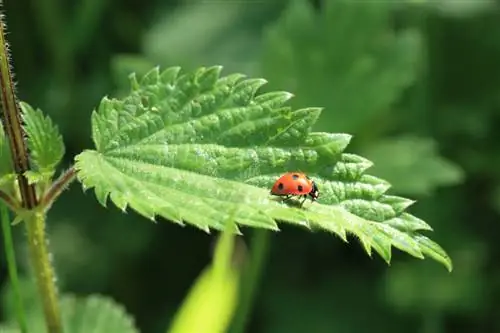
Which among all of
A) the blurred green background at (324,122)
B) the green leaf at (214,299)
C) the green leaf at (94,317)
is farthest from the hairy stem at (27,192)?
the blurred green background at (324,122)

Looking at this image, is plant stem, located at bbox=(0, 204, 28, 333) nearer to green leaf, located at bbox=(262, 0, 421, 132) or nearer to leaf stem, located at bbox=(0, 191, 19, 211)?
leaf stem, located at bbox=(0, 191, 19, 211)

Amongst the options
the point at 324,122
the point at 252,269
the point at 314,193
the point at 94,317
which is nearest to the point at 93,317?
the point at 94,317

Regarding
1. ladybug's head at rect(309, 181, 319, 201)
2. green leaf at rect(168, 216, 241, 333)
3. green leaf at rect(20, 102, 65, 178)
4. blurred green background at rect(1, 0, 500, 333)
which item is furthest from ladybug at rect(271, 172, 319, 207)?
blurred green background at rect(1, 0, 500, 333)

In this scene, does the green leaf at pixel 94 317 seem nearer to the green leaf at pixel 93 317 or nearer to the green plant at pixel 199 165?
the green leaf at pixel 93 317

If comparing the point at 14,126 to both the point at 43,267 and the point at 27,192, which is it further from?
the point at 43,267

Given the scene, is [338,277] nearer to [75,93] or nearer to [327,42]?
[327,42]
